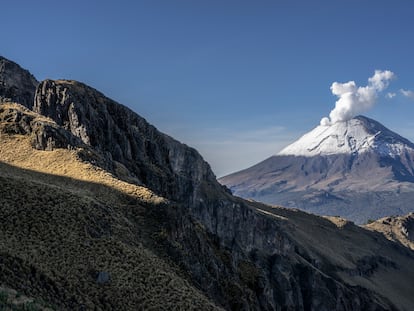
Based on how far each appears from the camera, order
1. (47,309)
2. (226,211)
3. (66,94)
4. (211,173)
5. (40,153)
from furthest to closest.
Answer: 1. (211,173)
2. (226,211)
3. (66,94)
4. (40,153)
5. (47,309)

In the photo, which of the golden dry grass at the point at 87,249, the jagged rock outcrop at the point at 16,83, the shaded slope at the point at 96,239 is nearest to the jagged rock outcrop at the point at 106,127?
the shaded slope at the point at 96,239

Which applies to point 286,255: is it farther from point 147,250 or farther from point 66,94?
point 147,250

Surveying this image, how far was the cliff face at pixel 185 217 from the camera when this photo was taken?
180 feet

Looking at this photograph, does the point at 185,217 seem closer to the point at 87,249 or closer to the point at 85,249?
the point at 87,249

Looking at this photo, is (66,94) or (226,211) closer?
(66,94)

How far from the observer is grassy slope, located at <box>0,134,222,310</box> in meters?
36.2

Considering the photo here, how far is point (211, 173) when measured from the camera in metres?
174

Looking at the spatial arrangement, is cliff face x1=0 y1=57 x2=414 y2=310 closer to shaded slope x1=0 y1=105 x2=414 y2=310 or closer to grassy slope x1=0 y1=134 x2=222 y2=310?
shaded slope x1=0 y1=105 x2=414 y2=310

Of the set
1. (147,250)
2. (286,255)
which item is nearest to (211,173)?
(286,255)

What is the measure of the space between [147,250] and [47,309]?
1937cm

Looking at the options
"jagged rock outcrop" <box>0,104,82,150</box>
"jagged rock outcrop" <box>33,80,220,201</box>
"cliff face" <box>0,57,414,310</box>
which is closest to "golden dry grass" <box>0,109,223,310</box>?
"cliff face" <box>0,57,414,310</box>

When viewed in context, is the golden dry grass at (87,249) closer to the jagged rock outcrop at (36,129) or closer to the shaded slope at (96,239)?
the shaded slope at (96,239)

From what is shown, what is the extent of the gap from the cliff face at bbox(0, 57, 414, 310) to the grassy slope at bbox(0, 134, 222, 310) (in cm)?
55

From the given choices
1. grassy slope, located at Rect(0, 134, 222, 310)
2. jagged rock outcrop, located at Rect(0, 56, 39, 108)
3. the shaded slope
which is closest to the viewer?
grassy slope, located at Rect(0, 134, 222, 310)
